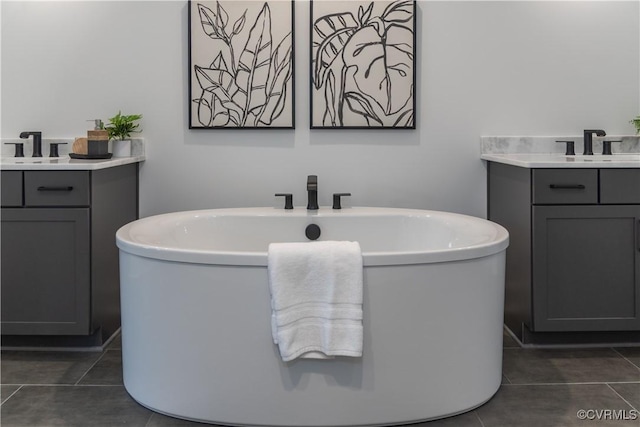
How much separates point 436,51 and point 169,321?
1.98 meters

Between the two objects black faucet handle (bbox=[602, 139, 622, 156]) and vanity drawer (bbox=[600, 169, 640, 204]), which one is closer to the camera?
vanity drawer (bbox=[600, 169, 640, 204])

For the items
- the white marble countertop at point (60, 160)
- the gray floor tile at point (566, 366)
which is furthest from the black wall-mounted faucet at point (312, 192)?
the gray floor tile at point (566, 366)

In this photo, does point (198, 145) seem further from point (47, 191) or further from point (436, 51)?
point (436, 51)

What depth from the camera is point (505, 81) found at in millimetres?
3459

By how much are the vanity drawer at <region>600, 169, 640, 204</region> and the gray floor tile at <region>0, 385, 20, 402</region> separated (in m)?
2.44

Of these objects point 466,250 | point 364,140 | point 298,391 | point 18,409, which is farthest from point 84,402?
point 364,140

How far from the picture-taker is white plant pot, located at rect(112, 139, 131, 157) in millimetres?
3381

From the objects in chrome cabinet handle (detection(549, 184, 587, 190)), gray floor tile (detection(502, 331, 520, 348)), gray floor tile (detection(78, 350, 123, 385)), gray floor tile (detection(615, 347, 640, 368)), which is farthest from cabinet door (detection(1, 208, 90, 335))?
gray floor tile (detection(615, 347, 640, 368))

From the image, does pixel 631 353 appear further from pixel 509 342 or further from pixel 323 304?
pixel 323 304

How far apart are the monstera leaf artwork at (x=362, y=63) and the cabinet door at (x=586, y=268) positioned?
3.06ft

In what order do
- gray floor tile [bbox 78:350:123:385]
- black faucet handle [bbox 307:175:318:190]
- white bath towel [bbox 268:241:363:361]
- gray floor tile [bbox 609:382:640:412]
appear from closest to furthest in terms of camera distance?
white bath towel [bbox 268:241:363:361]
gray floor tile [bbox 609:382:640:412]
gray floor tile [bbox 78:350:123:385]
black faucet handle [bbox 307:175:318:190]

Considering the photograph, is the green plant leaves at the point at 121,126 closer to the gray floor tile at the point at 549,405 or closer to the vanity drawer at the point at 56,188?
the vanity drawer at the point at 56,188

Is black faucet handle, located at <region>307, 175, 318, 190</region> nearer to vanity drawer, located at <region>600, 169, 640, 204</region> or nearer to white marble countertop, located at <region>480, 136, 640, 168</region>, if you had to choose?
white marble countertop, located at <region>480, 136, 640, 168</region>

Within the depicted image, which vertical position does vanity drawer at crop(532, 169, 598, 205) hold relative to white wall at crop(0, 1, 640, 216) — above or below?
below
